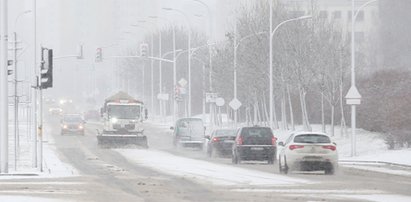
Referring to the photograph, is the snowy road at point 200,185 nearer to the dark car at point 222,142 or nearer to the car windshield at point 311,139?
the car windshield at point 311,139

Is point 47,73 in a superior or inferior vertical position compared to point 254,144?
superior

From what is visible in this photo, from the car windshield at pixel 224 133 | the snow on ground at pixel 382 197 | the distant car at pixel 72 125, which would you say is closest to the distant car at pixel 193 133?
the car windshield at pixel 224 133

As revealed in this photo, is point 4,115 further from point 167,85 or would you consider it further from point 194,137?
point 167,85

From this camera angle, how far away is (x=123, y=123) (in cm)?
6169

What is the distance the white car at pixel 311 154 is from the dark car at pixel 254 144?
26.1 feet

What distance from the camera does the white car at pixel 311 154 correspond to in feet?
116

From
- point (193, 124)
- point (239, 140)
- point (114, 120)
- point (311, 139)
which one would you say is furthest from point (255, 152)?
point (193, 124)

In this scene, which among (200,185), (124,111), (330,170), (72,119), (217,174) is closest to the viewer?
(200,185)

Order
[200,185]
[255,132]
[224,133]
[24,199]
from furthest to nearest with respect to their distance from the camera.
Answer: [224,133] < [255,132] < [200,185] < [24,199]

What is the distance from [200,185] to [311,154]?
767 centimetres

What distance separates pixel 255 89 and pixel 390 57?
1226 inches

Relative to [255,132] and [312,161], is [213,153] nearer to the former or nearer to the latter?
[255,132]

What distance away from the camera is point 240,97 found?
82062mm

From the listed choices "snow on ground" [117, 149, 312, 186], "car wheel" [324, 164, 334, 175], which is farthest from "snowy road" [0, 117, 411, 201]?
"car wheel" [324, 164, 334, 175]
